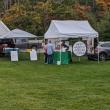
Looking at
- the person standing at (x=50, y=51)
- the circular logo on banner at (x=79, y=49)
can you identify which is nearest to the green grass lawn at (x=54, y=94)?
the person standing at (x=50, y=51)

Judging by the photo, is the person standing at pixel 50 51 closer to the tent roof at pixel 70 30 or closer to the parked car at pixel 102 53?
the tent roof at pixel 70 30

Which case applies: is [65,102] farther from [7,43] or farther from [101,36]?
[101,36]

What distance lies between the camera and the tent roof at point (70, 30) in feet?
109

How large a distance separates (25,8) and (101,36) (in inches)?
525

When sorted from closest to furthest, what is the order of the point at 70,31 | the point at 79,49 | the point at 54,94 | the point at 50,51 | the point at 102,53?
the point at 54,94 → the point at 50,51 → the point at 70,31 → the point at 79,49 → the point at 102,53

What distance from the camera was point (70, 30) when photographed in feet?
112

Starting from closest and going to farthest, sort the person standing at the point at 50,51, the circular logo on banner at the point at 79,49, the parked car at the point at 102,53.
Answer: the person standing at the point at 50,51 → the circular logo on banner at the point at 79,49 → the parked car at the point at 102,53


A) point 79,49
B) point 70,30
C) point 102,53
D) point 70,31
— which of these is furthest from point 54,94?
point 102,53

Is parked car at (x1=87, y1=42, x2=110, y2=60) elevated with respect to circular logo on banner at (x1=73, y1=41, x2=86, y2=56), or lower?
lower

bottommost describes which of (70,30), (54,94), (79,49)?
(79,49)

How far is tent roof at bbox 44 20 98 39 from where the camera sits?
1309 inches

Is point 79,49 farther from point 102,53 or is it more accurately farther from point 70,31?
point 102,53

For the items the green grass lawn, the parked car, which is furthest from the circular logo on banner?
the green grass lawn

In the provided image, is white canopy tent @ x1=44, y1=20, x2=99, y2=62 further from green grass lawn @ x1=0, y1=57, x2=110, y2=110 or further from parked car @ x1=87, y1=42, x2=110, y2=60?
green grass lawn @ x1=0, y1=57, x2=110, y2=110
